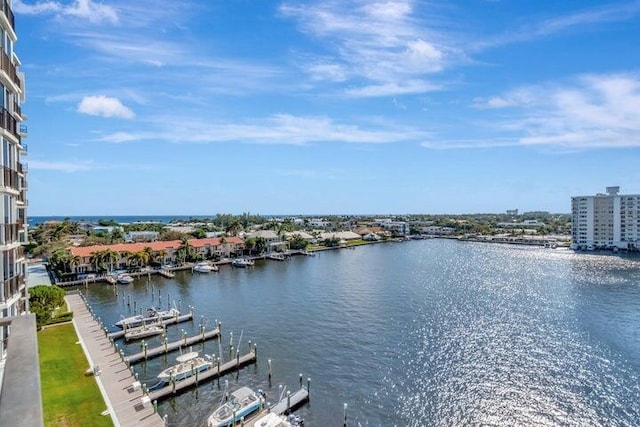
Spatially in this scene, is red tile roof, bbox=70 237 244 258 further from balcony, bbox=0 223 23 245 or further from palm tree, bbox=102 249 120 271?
balcony, bbox=0 223 23 245

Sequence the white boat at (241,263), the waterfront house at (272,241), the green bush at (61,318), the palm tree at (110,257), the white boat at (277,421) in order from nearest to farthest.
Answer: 1. the white boat at (277,421)
2. the green bush at (61,318)
3. the palm tree at (110,257)
4. the white boat at (241,263)
5. the waterfront house at (272,241)

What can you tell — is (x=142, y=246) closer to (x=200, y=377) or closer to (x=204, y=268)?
(x=204, y=268)

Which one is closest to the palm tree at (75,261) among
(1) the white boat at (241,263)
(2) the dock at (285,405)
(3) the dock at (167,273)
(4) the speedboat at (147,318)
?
(3) the dock at (167,273)

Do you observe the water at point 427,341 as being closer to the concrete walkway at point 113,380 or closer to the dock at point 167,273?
the dock at point 167,273

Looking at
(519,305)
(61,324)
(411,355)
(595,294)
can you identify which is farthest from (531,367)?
(61,324)

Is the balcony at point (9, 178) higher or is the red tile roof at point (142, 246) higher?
the balcony at point (9, 178)

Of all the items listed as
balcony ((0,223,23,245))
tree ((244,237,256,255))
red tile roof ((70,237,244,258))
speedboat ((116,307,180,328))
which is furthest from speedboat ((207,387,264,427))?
tree ((244,237,256,255))
